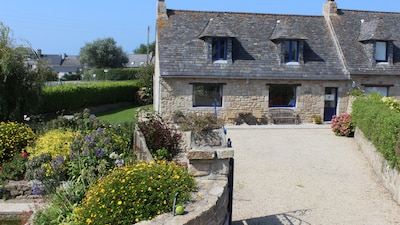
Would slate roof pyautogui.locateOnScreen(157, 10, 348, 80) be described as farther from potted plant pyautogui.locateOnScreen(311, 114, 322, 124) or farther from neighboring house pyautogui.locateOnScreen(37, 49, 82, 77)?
neighboring house pyautogui.locateOnScreen(37, 49, 82, 77)

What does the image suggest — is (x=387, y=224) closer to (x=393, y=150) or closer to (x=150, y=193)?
(x=393, y=150)

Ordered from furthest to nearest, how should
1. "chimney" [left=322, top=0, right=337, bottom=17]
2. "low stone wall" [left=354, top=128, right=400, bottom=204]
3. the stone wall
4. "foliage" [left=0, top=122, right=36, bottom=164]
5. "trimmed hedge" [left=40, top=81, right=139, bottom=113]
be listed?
"chimney" [left=322, top=0, right=337, bottom=17], "trimmed hedge" [left=40, top=81, right=139, bottom=113], the stone wall, "foliage" [left=0, top=122, right=36, bottom=164], "low stone wall" [left=354, top=128, right=400, bottom=204]

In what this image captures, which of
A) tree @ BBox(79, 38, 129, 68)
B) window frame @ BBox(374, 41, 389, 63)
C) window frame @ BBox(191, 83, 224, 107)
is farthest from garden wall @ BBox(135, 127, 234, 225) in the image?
tree @ BBox(79, 38, 129, 68)

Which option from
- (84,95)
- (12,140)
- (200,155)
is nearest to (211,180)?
(200,155)

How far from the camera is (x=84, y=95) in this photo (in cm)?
2430

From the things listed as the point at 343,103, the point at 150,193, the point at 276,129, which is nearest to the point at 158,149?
the point at 150,193

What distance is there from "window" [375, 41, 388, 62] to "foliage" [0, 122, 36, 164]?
1767 cm

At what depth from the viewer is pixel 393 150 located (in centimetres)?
896

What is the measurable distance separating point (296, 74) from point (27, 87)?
12611 mm

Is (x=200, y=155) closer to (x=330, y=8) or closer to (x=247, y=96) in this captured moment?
(x=247, y=96)

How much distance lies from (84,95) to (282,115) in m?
12.5

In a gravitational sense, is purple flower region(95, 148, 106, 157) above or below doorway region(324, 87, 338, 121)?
below

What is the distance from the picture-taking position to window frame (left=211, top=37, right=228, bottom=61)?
63.8ft

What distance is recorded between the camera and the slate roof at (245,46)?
1903cm
